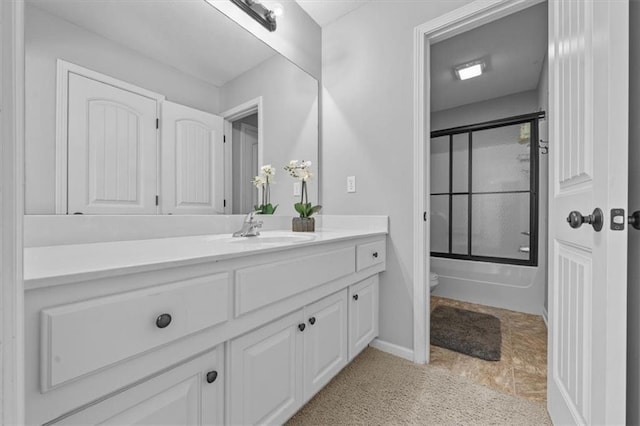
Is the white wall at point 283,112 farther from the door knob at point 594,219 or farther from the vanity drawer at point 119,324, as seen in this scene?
the door knob at point 594,219

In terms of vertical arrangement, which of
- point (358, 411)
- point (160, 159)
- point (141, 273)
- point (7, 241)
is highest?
point (160, 159)

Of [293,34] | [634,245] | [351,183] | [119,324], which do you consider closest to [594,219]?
[634,245]

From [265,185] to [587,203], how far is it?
1.45m

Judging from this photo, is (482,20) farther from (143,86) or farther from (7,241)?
(7,241)

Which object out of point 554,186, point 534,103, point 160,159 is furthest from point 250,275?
point 534,103

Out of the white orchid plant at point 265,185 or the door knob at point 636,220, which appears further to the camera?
the white orchid plant at point 265,185

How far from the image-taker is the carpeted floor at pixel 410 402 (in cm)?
124

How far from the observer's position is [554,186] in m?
1.22

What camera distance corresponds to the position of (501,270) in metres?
2.84

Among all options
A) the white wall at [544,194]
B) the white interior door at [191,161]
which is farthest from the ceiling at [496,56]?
the white interior door at [191,161]

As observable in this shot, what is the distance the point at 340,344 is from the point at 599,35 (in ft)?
4.78

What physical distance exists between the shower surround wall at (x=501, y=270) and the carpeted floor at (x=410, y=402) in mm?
1547

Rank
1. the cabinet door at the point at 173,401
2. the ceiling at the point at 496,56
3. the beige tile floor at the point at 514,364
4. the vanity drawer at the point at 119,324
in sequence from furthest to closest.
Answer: the ceiling at the point at 496,56
the beige tile floor at the point at 514,364
the cabinet door at the point at 173,401
the vanity drawer at the point at 119,324

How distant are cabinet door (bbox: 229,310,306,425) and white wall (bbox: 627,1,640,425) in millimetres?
1028
